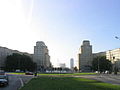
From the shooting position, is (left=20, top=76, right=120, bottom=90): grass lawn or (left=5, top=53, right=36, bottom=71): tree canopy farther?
(left=5, top=53, right=36, bottom=71): tree canopy

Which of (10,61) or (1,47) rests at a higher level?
(1,47)

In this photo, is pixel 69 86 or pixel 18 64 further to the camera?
pixel 18 64

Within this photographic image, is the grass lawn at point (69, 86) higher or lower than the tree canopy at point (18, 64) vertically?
lower

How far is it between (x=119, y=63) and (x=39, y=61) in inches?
2605

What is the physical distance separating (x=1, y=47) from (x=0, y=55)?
882cm

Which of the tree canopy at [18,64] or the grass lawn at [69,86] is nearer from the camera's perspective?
the grass lawn at [69,86]

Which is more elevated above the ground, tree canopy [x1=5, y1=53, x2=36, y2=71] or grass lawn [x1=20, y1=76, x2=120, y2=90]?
tree canopy [x1=5, y1=53, x2=36, y2=71]

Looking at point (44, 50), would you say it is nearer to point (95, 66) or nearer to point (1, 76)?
point (95, 66)

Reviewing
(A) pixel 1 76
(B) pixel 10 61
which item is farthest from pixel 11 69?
(A) pixel 1 76

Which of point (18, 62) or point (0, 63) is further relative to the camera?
point (0, 63)

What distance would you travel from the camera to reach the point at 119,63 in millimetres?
164750

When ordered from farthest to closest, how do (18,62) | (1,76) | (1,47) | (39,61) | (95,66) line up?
(39,61), (1,47), (95,66), (18,62), (1,76)

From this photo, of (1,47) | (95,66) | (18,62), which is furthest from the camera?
(1,47)

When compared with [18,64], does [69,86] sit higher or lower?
lower
